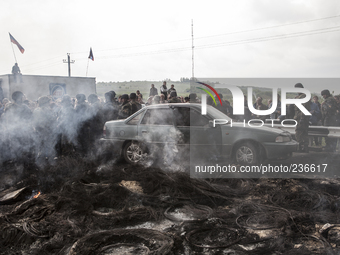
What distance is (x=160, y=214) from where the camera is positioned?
194 inches

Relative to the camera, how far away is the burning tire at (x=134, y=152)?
7.98 m

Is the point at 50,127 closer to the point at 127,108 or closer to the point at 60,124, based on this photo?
the point at 60,124

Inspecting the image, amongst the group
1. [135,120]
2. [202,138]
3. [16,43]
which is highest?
[16,43]

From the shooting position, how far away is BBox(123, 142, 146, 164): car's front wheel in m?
7.99

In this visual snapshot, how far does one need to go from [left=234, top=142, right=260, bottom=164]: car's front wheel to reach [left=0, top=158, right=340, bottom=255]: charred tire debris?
0.82 m

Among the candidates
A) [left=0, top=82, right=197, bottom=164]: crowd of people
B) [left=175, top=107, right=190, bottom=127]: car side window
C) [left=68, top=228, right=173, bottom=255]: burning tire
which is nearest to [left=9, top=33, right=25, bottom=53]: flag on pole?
[left=0, top=82, right=197, bottom=164]: crowd of people

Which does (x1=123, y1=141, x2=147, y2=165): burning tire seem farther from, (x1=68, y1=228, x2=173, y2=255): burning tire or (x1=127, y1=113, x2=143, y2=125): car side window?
(x1=68, y1=228, x2=173, y2=255): burning tire

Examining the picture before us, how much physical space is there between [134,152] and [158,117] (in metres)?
1.15

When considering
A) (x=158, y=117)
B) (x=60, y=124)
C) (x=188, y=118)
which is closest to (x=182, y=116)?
(x=188, y=118)

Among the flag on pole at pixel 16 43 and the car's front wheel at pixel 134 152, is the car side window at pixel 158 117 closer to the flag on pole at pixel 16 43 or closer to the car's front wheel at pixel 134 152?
the car's front wheel at pixel 134 152

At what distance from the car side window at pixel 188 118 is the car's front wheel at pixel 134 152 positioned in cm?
123

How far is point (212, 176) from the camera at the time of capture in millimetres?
7012

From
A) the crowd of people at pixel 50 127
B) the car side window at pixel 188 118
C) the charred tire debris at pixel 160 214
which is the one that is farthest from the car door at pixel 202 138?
the crowd of people at pixel 50 127

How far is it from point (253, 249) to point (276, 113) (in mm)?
7799
